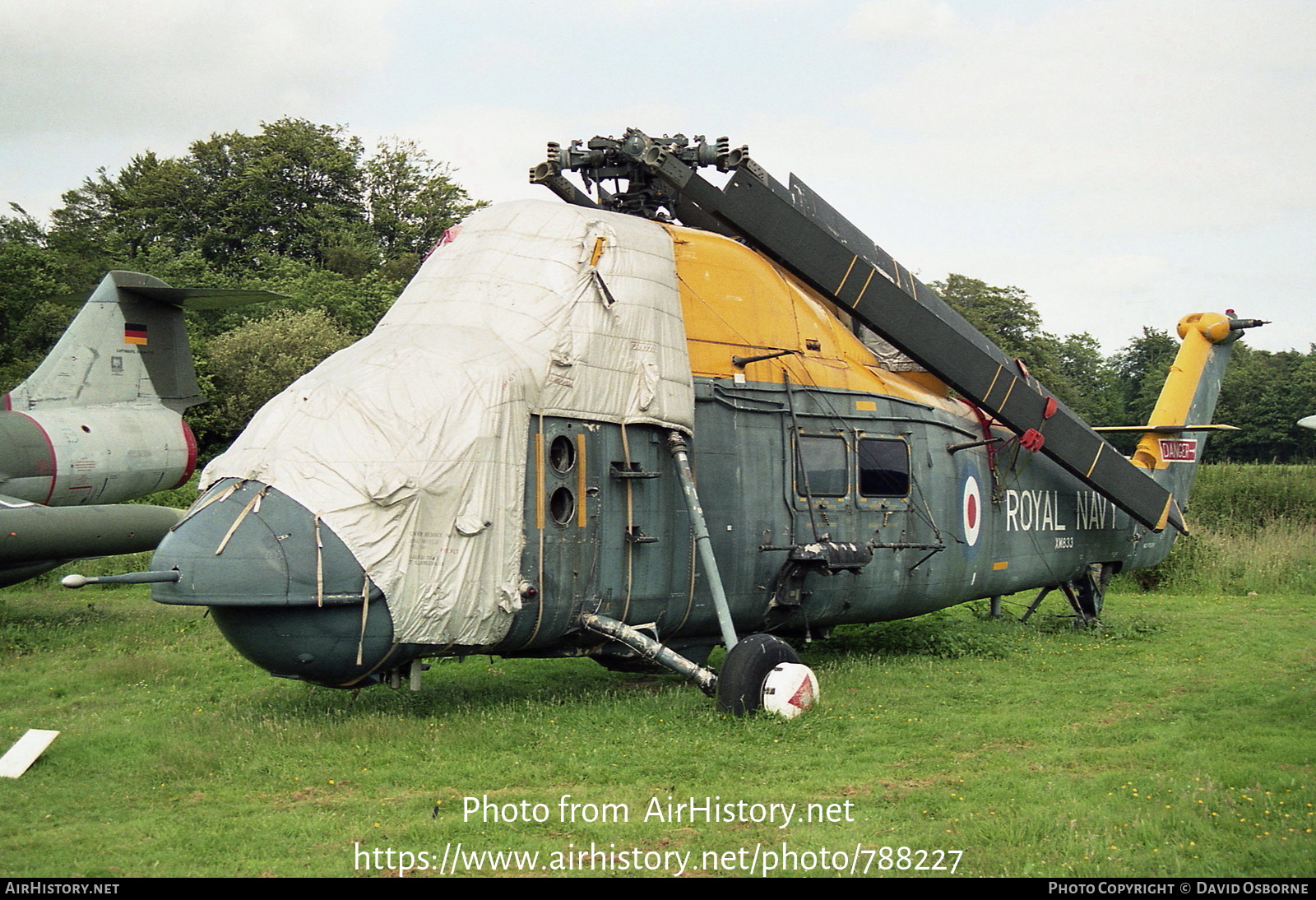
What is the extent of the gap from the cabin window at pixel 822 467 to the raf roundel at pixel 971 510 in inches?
87.4

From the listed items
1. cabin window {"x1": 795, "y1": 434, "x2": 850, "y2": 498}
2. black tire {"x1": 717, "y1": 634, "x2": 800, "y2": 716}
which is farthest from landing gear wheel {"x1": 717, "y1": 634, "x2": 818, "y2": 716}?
cabin window {"x1": 795, "y1": 434, "x2": 850, "y2": 498}

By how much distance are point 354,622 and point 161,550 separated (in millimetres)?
1506

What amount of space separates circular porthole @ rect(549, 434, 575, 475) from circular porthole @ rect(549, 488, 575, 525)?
0.59 feet

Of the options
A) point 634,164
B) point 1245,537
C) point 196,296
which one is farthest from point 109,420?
point 1245,537

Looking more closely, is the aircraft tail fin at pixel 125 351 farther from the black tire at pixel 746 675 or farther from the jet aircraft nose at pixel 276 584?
the black tire at pixel 746 675

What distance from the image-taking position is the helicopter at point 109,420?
16.4 m

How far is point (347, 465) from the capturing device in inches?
326

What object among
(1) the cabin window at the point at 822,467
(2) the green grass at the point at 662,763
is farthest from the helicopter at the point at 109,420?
(1) the cabin window at the point at 822,467

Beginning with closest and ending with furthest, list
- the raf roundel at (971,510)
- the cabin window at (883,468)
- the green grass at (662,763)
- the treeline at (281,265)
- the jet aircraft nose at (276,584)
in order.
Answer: the green grass at (662,763)
the jet aircraft nose at (276,584)
the cabin window at (883,468)
the raf roundel at (971,510)
the treeline at (281,265)

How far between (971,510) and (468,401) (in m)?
7.11

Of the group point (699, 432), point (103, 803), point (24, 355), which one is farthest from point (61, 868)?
point (24, 355)

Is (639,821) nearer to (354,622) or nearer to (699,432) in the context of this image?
(354,622)

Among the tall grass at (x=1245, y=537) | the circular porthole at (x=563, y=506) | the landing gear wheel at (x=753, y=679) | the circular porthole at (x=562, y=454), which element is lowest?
the tall grass at (x=1245, y=537)

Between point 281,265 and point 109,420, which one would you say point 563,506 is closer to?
point 109,420
